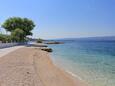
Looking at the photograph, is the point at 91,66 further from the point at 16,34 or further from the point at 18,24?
the point at 18,24

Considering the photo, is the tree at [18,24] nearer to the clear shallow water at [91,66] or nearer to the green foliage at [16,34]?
the green foliage at [16,34]

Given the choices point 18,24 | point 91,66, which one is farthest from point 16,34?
point 91,66

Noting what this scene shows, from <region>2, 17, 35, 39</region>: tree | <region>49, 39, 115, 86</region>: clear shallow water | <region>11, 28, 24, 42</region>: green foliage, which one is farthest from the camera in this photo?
<region>2, 17, 35, 39</region>: tree

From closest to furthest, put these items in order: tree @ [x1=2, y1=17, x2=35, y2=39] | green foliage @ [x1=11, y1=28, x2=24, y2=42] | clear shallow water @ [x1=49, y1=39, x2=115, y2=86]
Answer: clear shallow water @ [x1=49, y1=39, x2=115, y2=86]
green foliage @ [x1=11, y1=28, x2=24, y2=42]
tree @ [x1=2, y1=17, x2=35, y2=39]

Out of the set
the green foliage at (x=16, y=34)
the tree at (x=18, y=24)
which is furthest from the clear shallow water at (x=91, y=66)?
the tree at (x=18, y=24)

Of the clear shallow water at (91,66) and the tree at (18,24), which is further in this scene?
the tree at (18,24)

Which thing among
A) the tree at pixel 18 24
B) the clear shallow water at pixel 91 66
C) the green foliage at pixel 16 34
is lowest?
the clear shallow water at pixel 91 66

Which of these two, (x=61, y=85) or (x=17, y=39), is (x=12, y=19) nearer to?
(x=17, y=39)

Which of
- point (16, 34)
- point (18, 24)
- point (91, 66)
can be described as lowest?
point (91, 66)

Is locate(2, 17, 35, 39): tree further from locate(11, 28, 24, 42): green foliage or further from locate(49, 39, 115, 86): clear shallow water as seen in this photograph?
locate(49, 39, 115, 86): clear shallow water

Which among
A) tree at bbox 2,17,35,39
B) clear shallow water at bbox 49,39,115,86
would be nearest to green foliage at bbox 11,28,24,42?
tree at bbox 2,17,35,39

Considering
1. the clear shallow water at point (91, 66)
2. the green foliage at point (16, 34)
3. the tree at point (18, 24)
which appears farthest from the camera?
the tree at point (18, 24)

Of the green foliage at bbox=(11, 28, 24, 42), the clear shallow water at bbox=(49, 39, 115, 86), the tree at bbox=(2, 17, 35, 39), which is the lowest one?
the clear shallow water at bbox=(49, 39, 115, 86)

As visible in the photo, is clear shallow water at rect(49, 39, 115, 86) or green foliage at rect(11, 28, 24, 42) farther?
green foliage at rect(11, 28, 24, 42)
